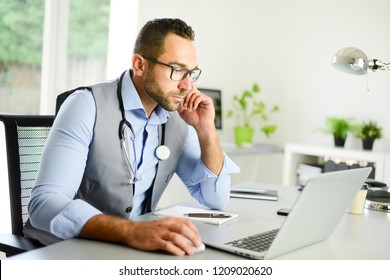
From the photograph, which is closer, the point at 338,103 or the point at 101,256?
the point at 101,256

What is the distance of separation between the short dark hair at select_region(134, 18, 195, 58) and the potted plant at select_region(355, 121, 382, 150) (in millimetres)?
2644

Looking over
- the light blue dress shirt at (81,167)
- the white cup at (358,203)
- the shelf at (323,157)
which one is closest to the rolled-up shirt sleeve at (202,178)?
the light blue dress shirt at (81,167)

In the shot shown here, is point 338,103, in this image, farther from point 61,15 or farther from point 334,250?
point 334,250

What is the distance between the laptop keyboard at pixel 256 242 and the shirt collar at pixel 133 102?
599mm

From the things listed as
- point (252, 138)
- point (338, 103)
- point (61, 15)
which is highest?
point (61, 15)

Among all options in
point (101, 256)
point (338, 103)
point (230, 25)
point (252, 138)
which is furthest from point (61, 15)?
point (101, 256)

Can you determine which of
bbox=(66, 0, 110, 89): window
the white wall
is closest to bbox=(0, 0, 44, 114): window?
bbox=(66, 0, 110, 89): window

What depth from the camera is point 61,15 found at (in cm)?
383

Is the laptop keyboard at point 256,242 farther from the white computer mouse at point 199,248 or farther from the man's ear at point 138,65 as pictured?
the man's ear at point 138,65

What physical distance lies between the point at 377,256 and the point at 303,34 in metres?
3.51

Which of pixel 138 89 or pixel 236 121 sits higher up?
pixel 138 89

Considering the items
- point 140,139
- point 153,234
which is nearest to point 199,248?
point 153,234

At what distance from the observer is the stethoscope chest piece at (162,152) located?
1.84 m

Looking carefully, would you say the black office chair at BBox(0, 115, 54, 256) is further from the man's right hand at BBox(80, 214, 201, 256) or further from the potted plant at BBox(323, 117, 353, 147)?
the potted plant at BBox(323, 117, 353, 147)
